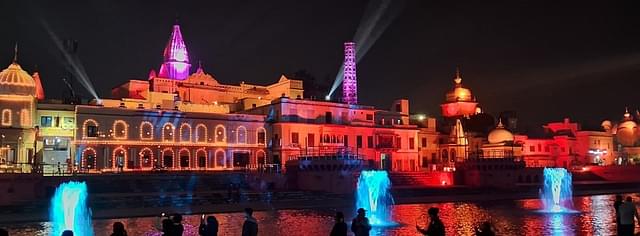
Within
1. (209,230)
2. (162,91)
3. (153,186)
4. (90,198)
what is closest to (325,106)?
(162,91)

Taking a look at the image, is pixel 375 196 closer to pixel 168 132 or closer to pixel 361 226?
pixel 168 132

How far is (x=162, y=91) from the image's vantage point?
235ft

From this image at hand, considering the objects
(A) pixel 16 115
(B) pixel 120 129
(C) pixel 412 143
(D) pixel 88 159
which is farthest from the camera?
(C) pixel 412 143

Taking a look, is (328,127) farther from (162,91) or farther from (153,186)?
(153,186)

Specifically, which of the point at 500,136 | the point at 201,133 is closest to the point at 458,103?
the point at 500,136

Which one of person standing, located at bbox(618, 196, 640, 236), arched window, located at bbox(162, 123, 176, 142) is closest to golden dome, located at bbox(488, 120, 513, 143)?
arched window, located at bbox(162, 123, 176, 142)

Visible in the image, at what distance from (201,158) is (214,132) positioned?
293 centimetres

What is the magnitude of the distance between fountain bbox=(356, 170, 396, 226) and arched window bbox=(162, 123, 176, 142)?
62.9 feet

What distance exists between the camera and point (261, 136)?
66000 mm

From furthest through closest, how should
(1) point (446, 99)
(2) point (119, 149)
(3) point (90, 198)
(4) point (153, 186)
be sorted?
(1) point (446, 99) → (2) point (119, 149) → (4) point (153, 186) → (3) point (90, 198)

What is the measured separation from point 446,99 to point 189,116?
60.5 metres

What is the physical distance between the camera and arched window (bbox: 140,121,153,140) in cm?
5897

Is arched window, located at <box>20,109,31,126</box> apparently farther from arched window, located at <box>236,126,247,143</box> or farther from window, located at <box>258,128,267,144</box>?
window, located at <box>258,128,267,144</box>

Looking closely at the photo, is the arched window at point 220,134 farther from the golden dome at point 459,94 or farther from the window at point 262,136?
the golden dome at point 459,94
